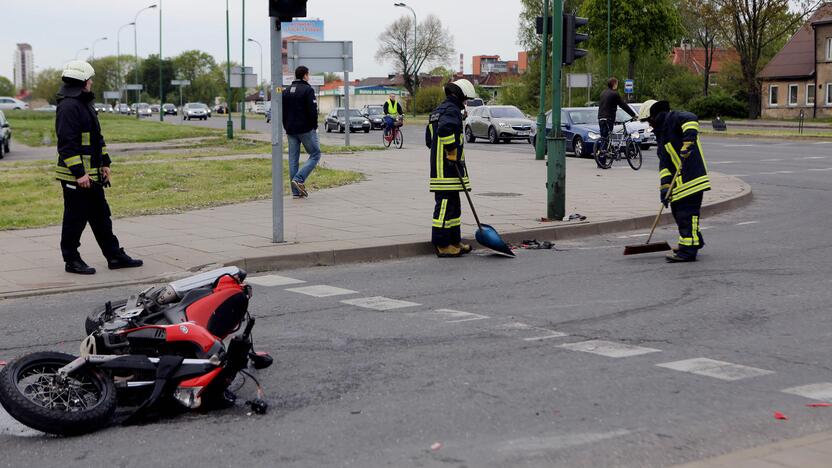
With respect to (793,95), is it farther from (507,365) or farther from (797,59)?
(507,365)

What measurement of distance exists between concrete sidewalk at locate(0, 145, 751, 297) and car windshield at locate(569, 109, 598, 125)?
8.30 metres

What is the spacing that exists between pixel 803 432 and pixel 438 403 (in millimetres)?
1823

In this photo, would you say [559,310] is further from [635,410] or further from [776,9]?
[776,9]

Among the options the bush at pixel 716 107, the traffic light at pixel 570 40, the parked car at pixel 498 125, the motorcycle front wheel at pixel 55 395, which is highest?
the bush at pixel 716 107

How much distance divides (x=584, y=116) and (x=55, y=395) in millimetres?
25475

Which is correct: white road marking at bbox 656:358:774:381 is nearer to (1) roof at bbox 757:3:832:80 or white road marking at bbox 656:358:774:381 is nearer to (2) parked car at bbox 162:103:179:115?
(1) roof at bbox 757:3:832:80

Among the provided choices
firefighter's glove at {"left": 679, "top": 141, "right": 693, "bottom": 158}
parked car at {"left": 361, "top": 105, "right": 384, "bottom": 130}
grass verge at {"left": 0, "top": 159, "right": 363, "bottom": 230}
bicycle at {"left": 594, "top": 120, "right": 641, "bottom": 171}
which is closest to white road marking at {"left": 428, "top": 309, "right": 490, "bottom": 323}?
firefighter's glove at {"left": 679, "top": 141, "right": 693, "bottom": 158}

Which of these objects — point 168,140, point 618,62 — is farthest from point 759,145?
point 618,62

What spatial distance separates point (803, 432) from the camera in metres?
4.99

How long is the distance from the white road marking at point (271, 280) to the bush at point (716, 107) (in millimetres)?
67966

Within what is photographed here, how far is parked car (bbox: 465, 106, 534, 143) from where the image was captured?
38.3 metres

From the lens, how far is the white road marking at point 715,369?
19.9 feet

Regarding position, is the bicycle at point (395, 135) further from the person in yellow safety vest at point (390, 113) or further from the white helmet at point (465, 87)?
the white helmet at point (465, 87)

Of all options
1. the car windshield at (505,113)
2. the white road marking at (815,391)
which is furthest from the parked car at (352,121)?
the white road marking at (815,391)
